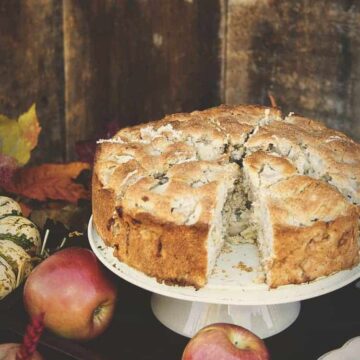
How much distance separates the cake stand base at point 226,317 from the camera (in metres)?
2.17

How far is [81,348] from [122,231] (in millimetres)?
367

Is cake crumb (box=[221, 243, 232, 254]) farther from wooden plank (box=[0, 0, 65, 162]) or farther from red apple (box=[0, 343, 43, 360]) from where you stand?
wooden plank (box=[0, 0, 65, 162])

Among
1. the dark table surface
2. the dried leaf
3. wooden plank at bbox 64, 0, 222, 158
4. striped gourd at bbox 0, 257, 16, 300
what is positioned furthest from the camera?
wooden plank at bbox 64, 0, 222, 158

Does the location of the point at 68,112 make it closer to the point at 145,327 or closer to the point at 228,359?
the point at 145,327

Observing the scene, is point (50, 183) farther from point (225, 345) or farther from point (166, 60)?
point (225, 345)

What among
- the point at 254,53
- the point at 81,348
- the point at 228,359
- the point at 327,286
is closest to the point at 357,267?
the point at 327,286

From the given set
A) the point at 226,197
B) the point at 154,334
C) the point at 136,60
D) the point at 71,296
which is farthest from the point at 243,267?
the point at 136,60

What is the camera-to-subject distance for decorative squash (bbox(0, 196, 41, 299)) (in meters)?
2.24

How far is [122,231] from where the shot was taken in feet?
6.95

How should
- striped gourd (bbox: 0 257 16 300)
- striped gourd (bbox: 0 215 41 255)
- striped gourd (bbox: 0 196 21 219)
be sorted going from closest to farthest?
striped gourd (bbox: 0 257 16 300)
striped gourd (bbox: 0 215 41 255)
striped gourd (bbox: 0 196 21 219)

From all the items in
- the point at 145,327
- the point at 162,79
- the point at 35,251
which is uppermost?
the point at 162,79

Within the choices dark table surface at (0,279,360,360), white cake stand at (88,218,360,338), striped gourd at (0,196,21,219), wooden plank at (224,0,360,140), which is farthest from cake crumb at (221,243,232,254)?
wooden plank at (224,0,360,140)

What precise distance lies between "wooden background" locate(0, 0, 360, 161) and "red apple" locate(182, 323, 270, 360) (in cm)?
160

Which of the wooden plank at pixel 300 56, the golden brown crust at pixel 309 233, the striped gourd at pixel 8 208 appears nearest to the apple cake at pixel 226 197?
the golden brown crust at pixel 309 233
